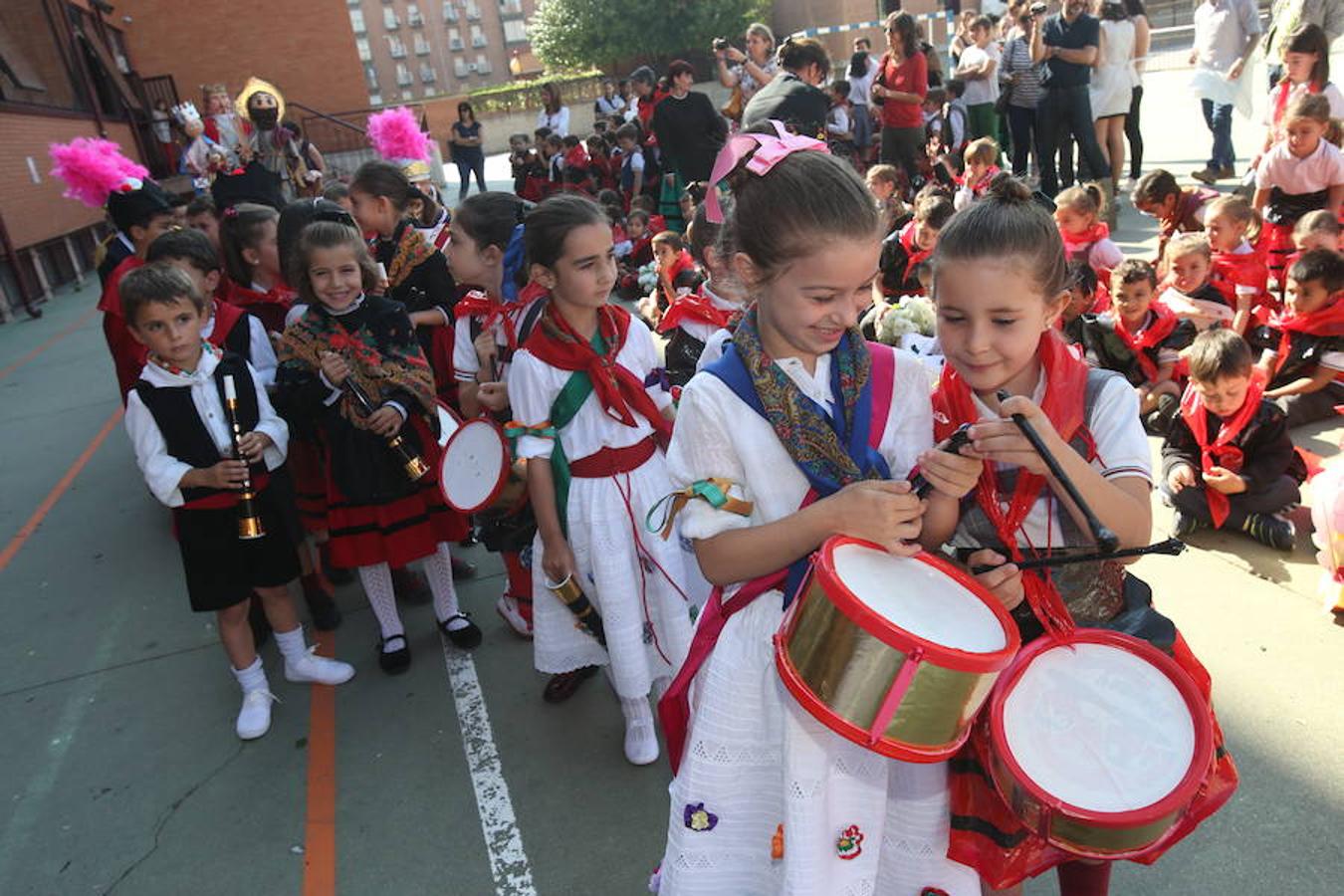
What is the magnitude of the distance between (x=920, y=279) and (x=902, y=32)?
14.0 feet

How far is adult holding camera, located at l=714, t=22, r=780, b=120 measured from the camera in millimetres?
7809

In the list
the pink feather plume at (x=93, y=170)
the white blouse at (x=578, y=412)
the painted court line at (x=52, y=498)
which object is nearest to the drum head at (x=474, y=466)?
the white blouse at (x=578, y=412)

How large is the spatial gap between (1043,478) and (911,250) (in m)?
4.35

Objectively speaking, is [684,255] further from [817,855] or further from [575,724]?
[817,855]

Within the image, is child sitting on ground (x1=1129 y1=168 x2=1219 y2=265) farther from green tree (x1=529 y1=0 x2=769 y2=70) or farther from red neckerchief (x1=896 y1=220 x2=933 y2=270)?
green tree (x1=529 y1=0 x2=769 y2=70)

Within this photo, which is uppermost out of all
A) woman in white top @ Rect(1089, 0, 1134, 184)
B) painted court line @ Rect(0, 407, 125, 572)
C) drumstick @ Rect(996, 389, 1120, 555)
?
woman in white top @ Rect(1089, 0, 1134, 184)

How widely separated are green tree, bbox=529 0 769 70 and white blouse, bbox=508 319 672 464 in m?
44.6

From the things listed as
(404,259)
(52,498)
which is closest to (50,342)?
(52,498)

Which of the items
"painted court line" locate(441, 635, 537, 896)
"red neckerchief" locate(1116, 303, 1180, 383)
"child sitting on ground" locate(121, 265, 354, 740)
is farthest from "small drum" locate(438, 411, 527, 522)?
"red neckerchief" locate(1116, 303, 1180, 383)

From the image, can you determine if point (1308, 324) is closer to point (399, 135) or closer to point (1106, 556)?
point (1106, 556)

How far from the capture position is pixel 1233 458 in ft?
11.2

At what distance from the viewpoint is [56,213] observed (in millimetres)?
14172

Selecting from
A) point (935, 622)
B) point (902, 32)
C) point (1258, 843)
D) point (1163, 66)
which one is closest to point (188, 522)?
point (935, 622)

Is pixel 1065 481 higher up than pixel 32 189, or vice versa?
pixel 32 189
